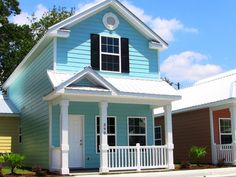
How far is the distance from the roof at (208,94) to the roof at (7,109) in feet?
30.9

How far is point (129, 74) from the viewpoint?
70.8ft

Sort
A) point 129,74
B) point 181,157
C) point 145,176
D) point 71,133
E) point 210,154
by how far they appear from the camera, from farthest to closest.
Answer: point 181,157 → point 210,154 → point 129,74 → point 71,133 → point 145,176

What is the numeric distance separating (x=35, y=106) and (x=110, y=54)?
Answer: 5121 millimetres

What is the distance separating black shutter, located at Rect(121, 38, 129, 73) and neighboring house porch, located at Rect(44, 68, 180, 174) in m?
0.59

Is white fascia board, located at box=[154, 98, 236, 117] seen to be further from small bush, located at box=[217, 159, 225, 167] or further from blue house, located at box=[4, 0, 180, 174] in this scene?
blue house, located at box=[4, 0, 180, 174]

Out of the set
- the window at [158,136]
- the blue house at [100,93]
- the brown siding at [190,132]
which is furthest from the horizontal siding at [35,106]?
the brown siding at [190,132]

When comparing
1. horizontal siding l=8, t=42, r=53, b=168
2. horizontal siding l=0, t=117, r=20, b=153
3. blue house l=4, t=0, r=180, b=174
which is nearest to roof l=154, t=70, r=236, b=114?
blue house l=4, t=0, r=180, b=174

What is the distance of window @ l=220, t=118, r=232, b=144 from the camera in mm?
24406

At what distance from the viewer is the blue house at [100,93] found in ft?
60.5

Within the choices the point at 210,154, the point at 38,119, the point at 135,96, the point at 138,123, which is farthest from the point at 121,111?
the point at 210,154

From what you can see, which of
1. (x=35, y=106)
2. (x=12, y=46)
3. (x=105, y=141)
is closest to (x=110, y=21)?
(x=35, y=106)

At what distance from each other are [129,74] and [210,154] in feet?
22.5

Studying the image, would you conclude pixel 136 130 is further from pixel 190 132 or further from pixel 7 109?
pixel 7 109

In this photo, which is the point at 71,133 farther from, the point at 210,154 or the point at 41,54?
the point at 210,154
